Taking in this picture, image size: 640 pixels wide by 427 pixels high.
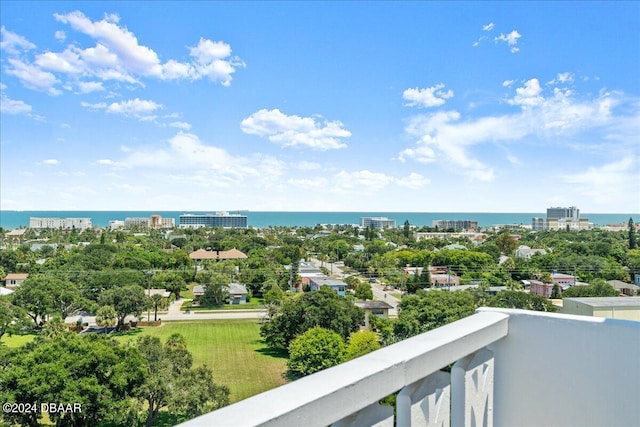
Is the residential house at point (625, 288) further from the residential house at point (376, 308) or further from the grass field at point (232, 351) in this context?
the grass field at point (232, 351)

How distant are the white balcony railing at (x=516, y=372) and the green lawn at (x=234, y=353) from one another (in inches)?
303

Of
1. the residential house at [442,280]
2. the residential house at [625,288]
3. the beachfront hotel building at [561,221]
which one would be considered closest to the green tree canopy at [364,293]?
the residential house at [442,280]

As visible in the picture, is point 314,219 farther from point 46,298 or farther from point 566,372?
point 566,372

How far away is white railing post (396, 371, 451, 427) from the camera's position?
2.34 ft

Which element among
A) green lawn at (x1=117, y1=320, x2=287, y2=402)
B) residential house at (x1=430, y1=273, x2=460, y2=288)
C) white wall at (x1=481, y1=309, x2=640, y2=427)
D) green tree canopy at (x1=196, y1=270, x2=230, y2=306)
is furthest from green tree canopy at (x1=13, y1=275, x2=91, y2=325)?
white wall at (x1=481, y1=309, x2=640, y2=427)

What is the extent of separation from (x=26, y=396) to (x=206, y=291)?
11.6 meters

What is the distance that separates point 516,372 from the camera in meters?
1.04

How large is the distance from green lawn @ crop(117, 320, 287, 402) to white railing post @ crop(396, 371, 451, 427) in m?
7.88

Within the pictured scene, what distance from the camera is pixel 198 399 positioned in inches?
269

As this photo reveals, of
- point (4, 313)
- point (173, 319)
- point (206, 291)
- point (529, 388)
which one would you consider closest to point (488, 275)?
point (206, 291)

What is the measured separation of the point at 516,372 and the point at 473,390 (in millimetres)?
196

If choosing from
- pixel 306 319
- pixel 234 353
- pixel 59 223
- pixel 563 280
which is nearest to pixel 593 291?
pixel 563 280

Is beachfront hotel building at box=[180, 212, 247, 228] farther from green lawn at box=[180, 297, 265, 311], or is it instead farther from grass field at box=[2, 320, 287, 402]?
grass field at box=[2, 320, 287, 402]

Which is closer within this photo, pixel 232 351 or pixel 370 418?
pixel 370 418
